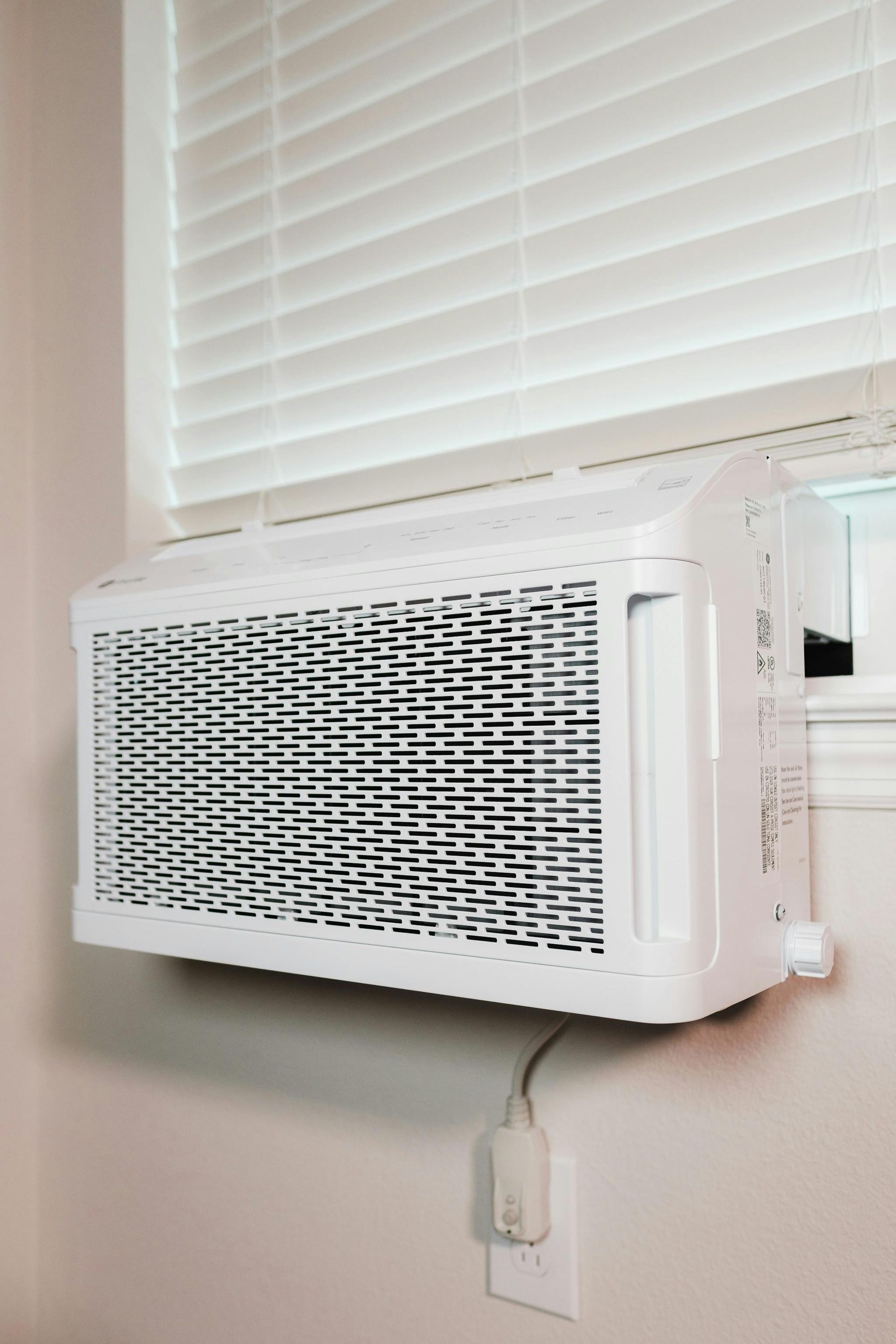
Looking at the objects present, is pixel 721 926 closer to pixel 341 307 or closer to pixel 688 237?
pixel 688 237

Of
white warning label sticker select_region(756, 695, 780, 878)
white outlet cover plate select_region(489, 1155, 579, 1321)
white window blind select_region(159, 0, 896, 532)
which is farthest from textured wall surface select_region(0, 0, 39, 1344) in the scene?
white warning label sticker select_region(756, 695, 780, 878)

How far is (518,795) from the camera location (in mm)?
610

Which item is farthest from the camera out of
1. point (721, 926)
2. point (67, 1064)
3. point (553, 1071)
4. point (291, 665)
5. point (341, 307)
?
point (67, 1064)

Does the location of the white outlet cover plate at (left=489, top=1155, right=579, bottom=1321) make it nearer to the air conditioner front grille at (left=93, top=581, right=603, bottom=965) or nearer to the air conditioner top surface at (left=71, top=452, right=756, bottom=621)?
the air conditioner front grille at (left=93, top=581, right=603, bottom=965)

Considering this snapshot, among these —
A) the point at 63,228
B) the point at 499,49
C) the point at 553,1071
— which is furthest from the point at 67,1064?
the point at 499,49

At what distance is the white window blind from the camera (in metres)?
0.79

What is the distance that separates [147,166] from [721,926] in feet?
3.71

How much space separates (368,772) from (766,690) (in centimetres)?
27

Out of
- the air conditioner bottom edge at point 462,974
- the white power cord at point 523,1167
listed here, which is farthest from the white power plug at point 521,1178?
the air conditioner bottom edge at point 462,974

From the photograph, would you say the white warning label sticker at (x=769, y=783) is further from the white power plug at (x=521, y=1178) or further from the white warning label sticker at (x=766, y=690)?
the white power plug at (x=521, y=1178)

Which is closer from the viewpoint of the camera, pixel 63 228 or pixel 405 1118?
pixel 405 1118

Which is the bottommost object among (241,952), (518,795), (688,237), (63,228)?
(241,952)

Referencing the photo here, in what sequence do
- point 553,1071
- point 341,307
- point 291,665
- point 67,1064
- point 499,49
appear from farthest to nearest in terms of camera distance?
point 67,1064, point 341,307, point 499,49, point 553,1071, point 291,665

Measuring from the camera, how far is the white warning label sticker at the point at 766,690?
638 mm
